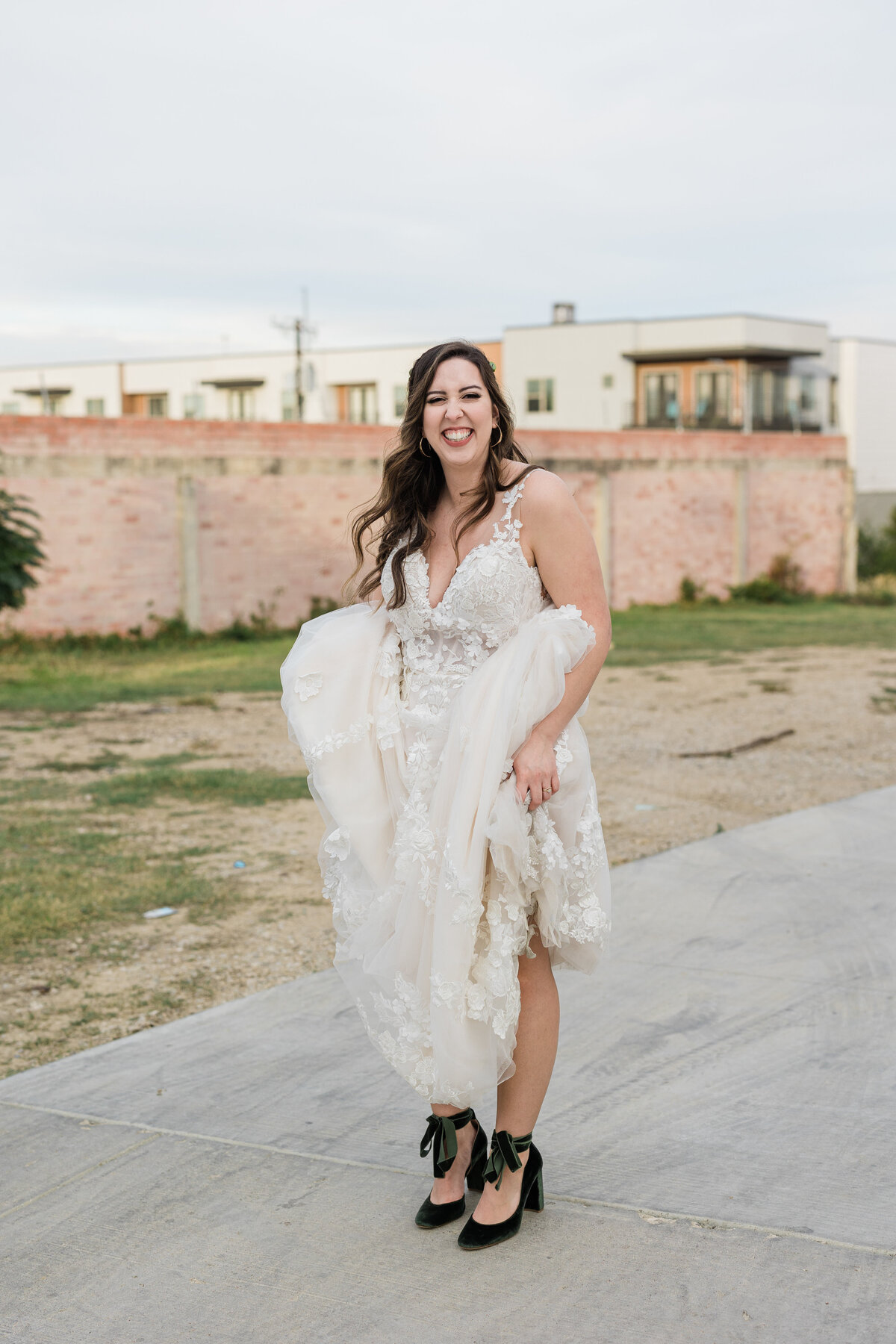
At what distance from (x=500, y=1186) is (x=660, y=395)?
154ft

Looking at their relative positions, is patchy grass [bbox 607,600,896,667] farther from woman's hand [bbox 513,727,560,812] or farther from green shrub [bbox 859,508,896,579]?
woman's hand [bbox 513,727,560,812]

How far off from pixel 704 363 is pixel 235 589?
Result: 97.9 ft

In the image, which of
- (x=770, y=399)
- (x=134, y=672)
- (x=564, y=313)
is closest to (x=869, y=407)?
(x=770, y=399)

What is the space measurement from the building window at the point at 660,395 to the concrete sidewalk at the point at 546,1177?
4479cm

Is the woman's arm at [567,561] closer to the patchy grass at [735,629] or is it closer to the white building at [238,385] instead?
the patchy grass at [735,629]

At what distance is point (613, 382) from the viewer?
156ft

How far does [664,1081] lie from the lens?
11.5ft

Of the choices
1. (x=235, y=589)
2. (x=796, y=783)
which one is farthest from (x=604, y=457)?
(x=796, y=783)

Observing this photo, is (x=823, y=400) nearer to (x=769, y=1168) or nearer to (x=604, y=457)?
Answer: (x=604, y=457)

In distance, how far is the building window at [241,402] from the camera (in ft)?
180

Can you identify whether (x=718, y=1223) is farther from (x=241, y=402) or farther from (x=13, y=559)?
(x=241, y=402)

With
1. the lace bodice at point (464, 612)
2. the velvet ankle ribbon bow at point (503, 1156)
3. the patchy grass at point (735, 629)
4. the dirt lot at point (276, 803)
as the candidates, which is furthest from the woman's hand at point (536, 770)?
the patchy grass at point (735, 629)

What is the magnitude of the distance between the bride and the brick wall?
16.6 metres

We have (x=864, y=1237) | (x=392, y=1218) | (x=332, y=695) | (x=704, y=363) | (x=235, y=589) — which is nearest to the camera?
(x=864, y=1237)
